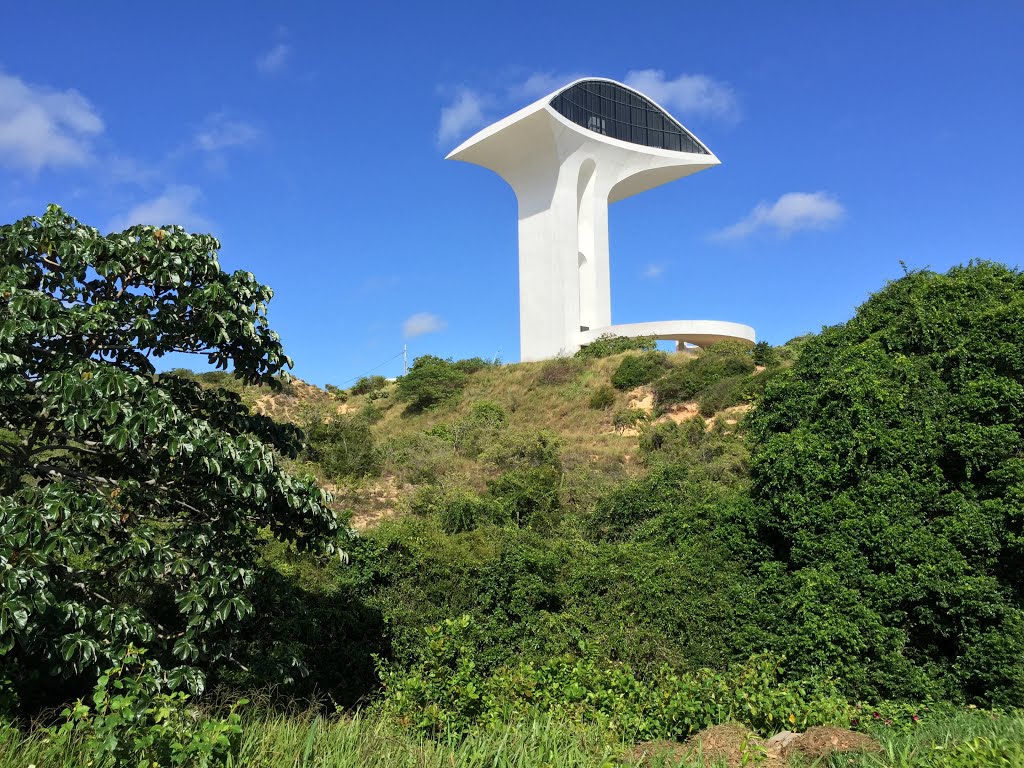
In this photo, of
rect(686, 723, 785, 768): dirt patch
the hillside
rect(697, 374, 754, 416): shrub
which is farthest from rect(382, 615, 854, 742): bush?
rect(697, 374, 754, 416): shrub

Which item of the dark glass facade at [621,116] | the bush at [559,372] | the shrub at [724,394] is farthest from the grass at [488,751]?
the dark glass facade at [621,116]

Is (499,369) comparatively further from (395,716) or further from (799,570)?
(395,716)

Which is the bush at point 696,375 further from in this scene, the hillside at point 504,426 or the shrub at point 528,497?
the shrub at point 528,497

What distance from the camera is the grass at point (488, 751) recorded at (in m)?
4.15

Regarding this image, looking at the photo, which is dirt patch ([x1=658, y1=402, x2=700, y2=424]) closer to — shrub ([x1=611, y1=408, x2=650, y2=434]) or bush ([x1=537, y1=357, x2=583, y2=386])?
shrub ([x1=611, y1=408, x2=650, y2=434])

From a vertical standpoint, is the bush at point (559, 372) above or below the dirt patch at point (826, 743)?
above

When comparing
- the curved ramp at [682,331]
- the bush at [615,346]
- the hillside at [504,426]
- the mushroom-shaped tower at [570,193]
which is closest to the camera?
the hillside at [504,426]

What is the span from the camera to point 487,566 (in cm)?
1055

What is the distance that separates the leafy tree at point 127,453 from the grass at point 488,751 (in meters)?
0.66

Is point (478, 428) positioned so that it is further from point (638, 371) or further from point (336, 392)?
point (336, 392)

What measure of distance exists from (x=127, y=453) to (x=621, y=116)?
37.7 meters

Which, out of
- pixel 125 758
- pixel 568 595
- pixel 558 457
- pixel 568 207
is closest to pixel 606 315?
pixel 568 207

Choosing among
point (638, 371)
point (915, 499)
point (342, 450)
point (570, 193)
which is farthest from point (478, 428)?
point (915, 499)

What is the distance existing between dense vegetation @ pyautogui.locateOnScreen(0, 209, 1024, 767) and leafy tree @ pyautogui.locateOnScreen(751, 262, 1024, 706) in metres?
0.03
